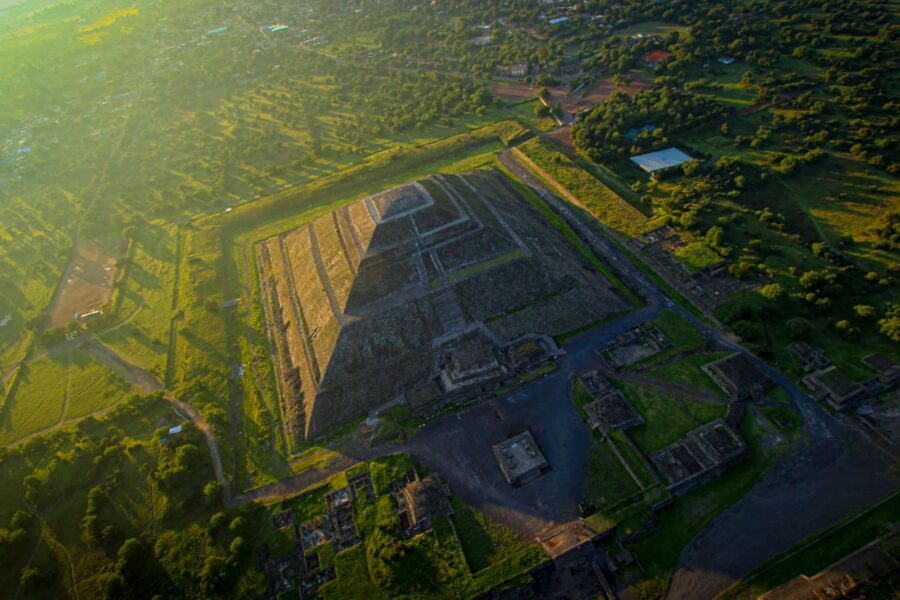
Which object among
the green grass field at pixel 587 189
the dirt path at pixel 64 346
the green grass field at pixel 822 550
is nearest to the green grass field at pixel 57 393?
the dirt path at pixel 64 346

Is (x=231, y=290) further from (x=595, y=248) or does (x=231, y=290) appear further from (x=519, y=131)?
(x=519, y=131)

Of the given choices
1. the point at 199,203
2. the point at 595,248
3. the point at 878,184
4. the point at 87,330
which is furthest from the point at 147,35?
the point at 878,184

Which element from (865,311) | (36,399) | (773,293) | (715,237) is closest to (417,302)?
(715,237)

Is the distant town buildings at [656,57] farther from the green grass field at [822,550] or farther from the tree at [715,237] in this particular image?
the green grass field at [822,550]

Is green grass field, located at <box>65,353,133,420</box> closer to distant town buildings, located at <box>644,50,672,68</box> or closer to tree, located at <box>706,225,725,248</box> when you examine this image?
tree, located at <box>706,225,725,248</box>

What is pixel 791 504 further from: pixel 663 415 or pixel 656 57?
pixel 656 57

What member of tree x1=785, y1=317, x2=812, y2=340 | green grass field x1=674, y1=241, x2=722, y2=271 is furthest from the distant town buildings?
tree x1=785, y1=317, x2=812, y2=340

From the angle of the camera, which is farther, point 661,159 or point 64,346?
point 661,159
